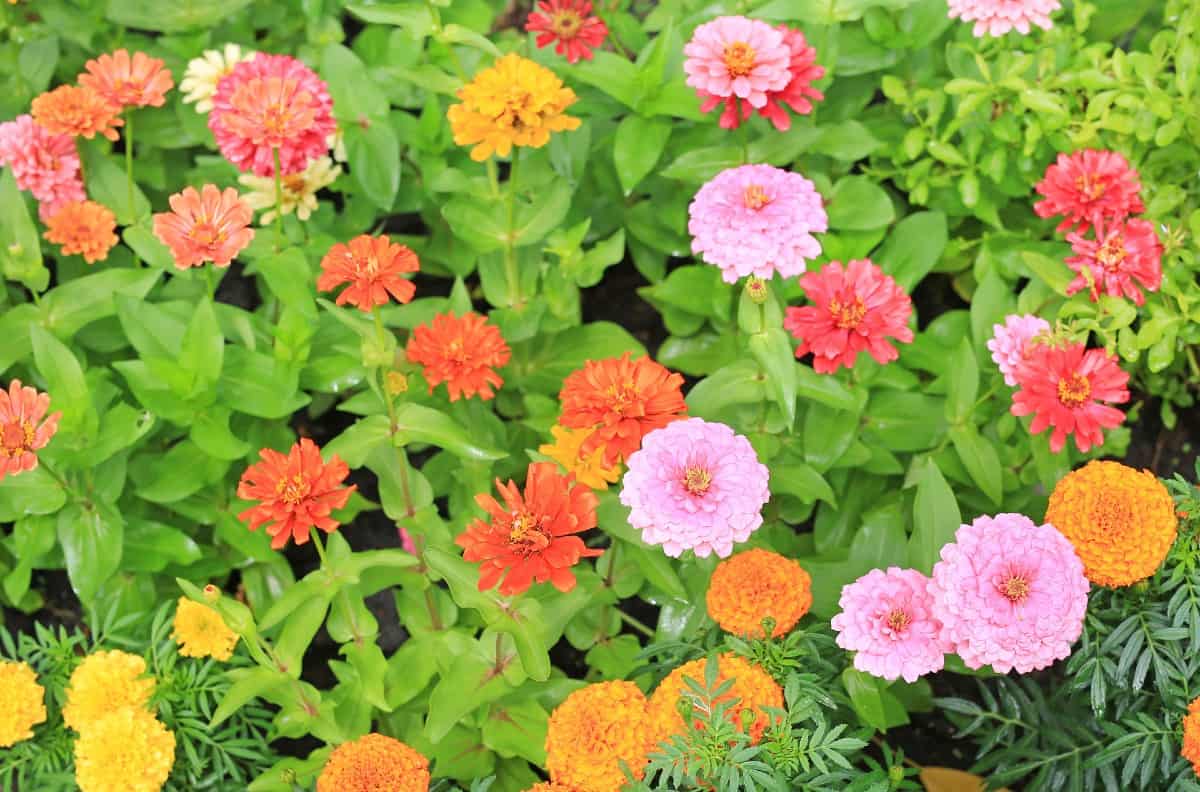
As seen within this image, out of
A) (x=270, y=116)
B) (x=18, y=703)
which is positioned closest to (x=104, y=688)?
(x=18, y=703)

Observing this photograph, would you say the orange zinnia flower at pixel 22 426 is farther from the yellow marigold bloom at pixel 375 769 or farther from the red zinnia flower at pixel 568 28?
the red zinnia flower at pixel 568 28

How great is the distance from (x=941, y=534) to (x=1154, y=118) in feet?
3.09

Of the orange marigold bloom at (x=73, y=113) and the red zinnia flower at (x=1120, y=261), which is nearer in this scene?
the red zinnia flower at (x=1120, y=261)

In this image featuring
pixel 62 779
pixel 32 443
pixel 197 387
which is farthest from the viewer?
pixel 197 387

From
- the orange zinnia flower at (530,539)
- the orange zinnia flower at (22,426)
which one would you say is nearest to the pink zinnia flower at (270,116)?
the orange zinnia flower at (22,426)

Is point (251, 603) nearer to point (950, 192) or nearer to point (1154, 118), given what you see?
point (950, 192)

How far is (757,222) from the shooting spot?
66.2 inches

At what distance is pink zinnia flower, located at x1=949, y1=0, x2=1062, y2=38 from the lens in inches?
77.4

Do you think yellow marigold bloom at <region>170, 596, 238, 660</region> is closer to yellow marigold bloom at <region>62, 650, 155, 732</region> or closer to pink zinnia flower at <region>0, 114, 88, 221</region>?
yellow marigold bloom at <region>62, 650, 155, 732</region>

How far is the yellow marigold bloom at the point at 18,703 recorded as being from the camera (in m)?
1.71

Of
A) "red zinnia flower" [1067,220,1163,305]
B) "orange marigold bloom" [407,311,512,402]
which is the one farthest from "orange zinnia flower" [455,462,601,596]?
"red zinnia flower" [1067,220,1163,305]

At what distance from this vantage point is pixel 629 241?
7.77 ft

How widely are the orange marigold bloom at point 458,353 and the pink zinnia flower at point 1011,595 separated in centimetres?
77

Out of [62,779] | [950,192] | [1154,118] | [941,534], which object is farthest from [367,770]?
[1154,118]
